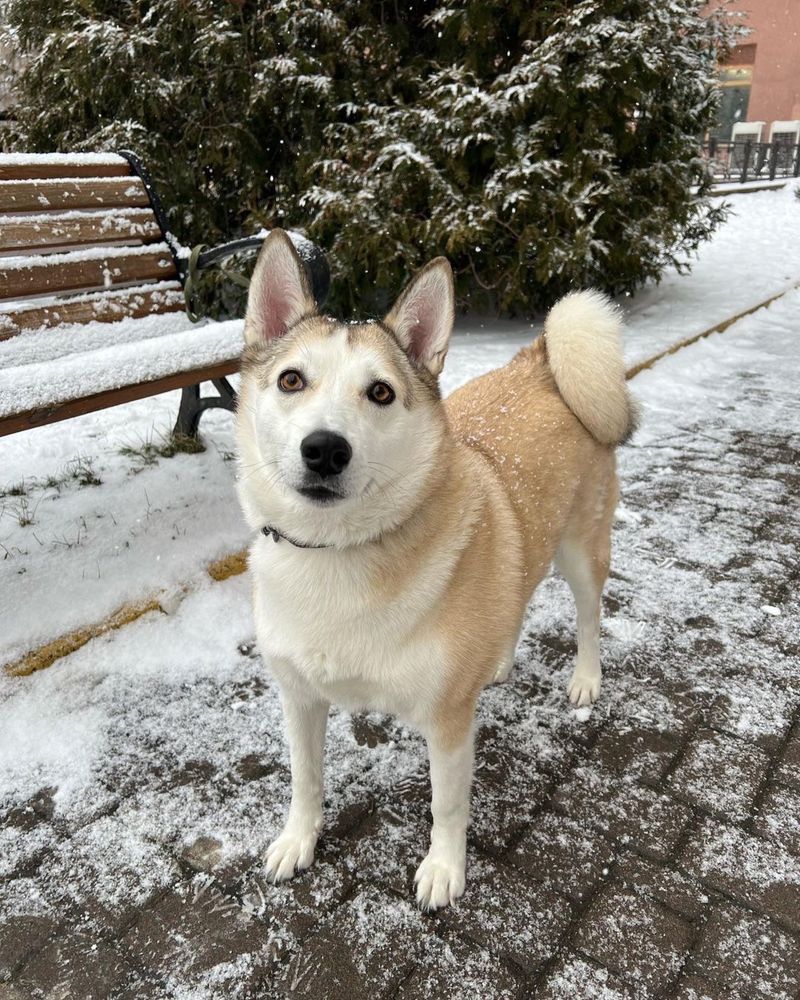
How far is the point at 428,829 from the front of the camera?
220 cm

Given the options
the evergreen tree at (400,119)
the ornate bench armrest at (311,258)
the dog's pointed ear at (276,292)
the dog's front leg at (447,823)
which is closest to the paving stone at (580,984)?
the dog's front leg at (447,823)

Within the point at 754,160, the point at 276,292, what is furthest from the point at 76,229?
the point at 754,160

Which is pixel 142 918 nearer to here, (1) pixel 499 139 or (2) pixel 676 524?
(2) pixel 676 524

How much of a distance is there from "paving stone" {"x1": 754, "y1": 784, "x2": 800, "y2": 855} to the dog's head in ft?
4.89

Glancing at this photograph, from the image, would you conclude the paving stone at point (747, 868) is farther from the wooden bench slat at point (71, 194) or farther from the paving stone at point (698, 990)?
the wooden bench slat at point (71, 194)

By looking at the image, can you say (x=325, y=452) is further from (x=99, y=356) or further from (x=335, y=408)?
(x=99, y=356)

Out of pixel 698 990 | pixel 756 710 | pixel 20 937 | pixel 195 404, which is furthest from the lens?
pixel 195 404

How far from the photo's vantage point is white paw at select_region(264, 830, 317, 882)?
203 cm

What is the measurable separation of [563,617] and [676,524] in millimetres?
1176

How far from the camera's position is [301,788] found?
2.09 m

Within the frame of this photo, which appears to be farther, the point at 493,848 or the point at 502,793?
the point at 502,793

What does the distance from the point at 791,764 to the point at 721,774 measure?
0.25 metres

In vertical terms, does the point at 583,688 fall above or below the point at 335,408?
below

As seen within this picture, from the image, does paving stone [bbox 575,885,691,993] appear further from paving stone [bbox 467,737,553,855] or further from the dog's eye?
the dog's eye
